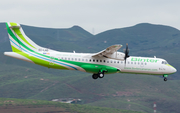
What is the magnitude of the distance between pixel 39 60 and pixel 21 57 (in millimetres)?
3454

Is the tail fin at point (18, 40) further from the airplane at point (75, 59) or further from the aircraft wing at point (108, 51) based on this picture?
the aircraft wing at point (108, 51)

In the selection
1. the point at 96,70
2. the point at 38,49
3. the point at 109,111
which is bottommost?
the point at 109,111

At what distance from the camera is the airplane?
55031 millimetres

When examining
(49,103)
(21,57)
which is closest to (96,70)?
(21,57)

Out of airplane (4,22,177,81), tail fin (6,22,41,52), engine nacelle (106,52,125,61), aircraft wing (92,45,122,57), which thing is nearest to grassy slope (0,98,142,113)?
tail fin (6,22,41,52)

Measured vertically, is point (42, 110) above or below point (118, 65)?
below

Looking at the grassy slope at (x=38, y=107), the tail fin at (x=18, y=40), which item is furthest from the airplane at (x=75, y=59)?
the grassy slope at (x=38, y=107)

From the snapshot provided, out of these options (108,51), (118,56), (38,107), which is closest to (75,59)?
(108,51)

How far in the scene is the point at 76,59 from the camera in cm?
5566

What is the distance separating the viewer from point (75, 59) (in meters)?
55.6

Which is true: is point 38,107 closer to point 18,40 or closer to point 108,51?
point 18,40

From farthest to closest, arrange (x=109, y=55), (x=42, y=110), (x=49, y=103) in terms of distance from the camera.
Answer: (x=49, y=103) → (x=42, y=110) → (x=109, y=55)

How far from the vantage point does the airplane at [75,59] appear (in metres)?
55.0

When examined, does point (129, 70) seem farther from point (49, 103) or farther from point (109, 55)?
point (49, 103)
